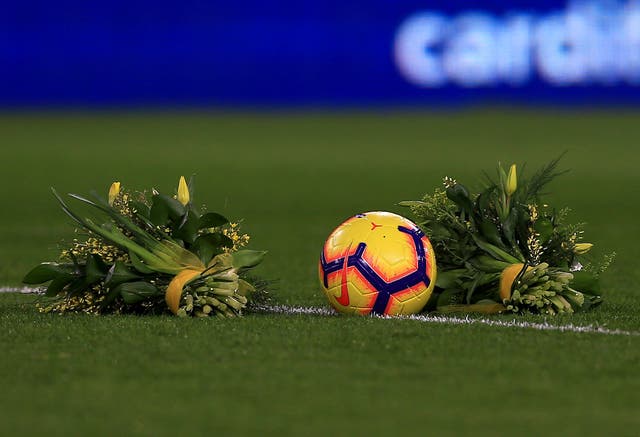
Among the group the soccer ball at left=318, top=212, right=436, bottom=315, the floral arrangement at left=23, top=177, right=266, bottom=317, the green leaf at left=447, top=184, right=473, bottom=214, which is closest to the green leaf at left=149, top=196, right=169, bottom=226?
the floral arrangement at left=23, top=177, right=266, bottom=317

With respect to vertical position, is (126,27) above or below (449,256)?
above

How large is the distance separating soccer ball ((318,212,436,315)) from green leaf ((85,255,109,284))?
4.11ft

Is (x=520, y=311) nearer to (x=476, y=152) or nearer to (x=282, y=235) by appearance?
(x=282, y=235)

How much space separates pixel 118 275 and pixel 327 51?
2282 centimetres

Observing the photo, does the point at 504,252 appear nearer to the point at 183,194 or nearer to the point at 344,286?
the point at 344,286

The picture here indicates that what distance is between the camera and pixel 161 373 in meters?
5.97

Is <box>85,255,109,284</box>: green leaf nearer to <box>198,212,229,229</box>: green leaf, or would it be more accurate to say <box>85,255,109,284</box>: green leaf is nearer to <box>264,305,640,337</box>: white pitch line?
<box>198,212,229,229</box>: green leaf

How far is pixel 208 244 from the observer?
770 centimetres

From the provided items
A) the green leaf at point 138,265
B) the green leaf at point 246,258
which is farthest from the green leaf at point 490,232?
the green leaf at point 138,265

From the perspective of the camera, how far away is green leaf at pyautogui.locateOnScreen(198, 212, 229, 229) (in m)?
7.76

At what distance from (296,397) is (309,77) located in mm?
25580

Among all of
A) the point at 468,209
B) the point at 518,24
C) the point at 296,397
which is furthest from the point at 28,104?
the point at 296,397

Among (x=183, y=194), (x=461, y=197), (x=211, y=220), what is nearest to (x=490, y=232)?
(x=461, y=197)

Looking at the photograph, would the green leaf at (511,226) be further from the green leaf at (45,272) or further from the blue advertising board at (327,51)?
the blue advertising board at (327,51)
